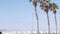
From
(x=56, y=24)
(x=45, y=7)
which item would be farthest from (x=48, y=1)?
(x=56, y=24)

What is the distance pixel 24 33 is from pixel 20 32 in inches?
121

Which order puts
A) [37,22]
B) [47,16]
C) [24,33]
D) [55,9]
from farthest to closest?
1. [24,33]
2. [55,9]
3. [47,16]
4. [37,22]

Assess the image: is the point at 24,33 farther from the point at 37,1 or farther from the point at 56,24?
the point at 37,1

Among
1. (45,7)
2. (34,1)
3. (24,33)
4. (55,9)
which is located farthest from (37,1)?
(24,33)

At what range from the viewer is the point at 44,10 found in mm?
77938

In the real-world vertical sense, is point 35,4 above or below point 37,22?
above

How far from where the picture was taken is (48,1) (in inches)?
3039

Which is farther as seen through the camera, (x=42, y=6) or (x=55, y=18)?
(x=55, y=18)

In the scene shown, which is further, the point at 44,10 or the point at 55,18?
the point at 55,18

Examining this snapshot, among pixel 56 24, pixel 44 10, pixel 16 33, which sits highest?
pixel 44 10

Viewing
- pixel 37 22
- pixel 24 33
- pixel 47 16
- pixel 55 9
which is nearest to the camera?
pixel 37 22

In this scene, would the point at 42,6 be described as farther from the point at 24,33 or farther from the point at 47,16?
the point at 24,33

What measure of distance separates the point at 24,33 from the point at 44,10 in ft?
122

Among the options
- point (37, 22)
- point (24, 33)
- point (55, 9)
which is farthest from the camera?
point (24, 33)
